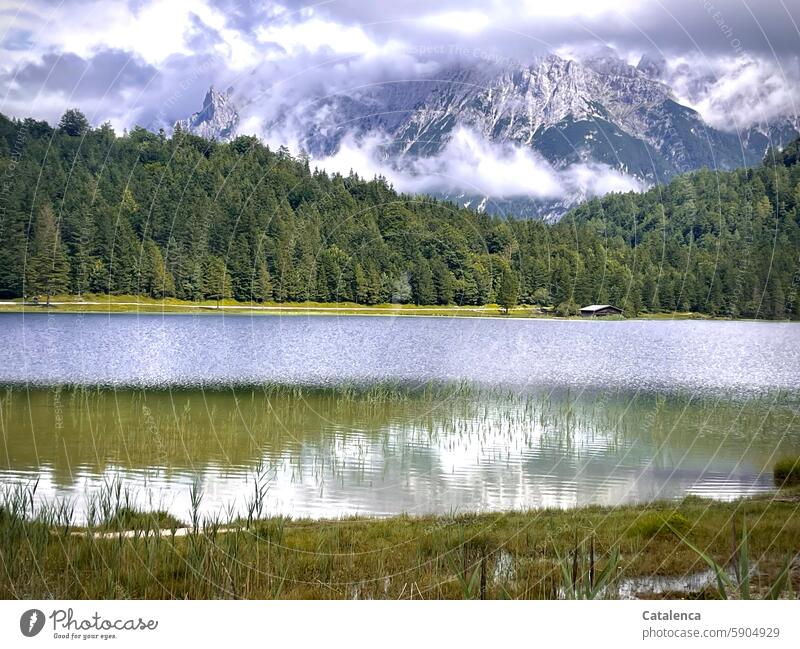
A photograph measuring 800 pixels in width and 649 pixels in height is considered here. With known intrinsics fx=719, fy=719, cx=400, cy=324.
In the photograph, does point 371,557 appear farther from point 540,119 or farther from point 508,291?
point 508,291

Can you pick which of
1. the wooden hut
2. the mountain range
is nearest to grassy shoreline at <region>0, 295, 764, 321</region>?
the wooden hut

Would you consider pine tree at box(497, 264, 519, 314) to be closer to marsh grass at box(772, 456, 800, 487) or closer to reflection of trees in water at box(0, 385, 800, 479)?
reflection of trees in water at box(0, 385, 800, 479)

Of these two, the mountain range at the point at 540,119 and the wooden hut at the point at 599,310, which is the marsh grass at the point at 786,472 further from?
the wooden hut at the point at 599,310

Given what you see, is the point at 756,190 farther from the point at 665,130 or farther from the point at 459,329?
the point at 459,329

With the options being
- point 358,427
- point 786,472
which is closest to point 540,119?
point 786,472

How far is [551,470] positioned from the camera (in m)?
13.0
